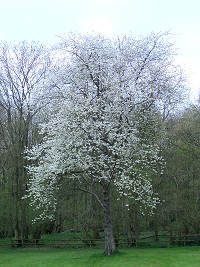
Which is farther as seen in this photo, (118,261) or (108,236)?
(108,236)

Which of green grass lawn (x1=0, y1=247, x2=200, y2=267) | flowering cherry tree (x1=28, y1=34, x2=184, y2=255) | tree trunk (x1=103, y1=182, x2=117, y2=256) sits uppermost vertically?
flowering cherry tree (x1=28, y1=34, x2=184, y2=255)

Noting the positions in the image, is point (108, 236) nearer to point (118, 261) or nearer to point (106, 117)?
point (118, 261)

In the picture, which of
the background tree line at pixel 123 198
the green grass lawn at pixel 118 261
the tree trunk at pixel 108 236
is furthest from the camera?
the background tree line at pixel 123 198

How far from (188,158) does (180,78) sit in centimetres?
625

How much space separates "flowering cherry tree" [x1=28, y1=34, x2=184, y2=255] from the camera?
1858 cm

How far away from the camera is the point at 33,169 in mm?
19391

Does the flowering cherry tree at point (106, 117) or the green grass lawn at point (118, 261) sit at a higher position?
the flowering cherry tree at point (106, 117)

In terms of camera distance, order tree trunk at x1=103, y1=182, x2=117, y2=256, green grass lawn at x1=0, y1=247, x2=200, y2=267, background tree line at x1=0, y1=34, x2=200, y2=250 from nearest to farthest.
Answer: green grass lawn at x1=0, y1=247, x2=200, y2=267 < tree trunk at x1=103, y1=182, x2=117, y2=256 < background tree line at x1=0, y1=34, x2=200, y2=250

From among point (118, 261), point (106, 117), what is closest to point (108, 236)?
point (118, 261)

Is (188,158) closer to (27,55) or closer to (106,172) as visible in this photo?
(106,172)

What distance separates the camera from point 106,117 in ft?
62.8

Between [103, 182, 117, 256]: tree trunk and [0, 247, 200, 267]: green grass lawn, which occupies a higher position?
[103, 182, 117, 256]: tree trunk

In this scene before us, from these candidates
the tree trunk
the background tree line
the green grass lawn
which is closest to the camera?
the green grass lawn

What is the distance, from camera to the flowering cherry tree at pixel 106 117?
18578 mm
